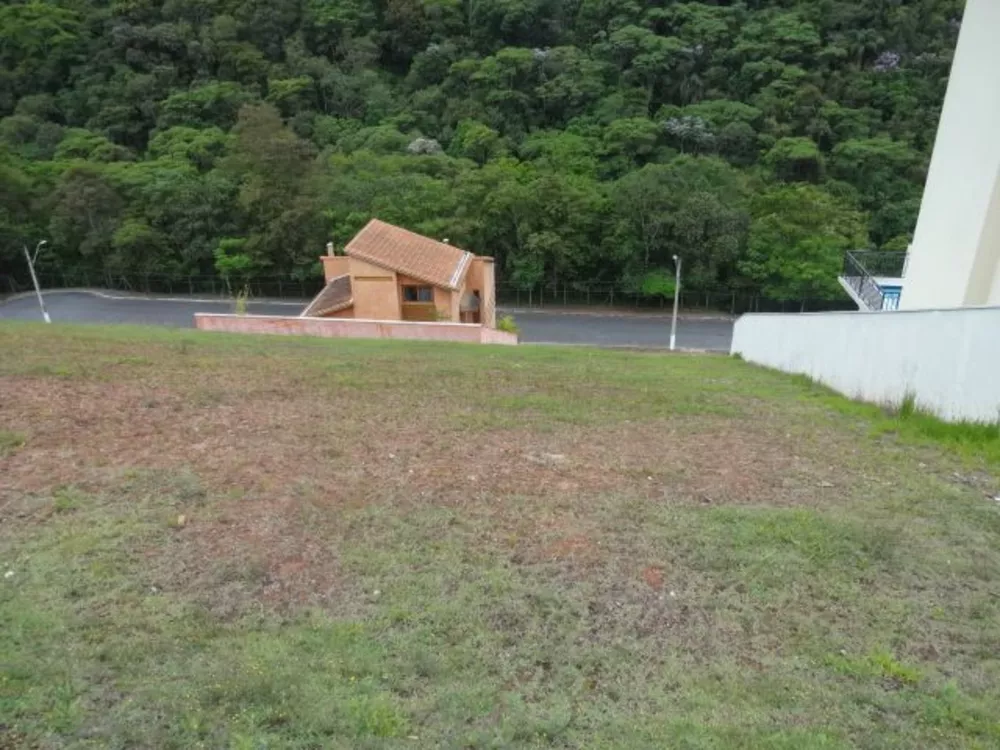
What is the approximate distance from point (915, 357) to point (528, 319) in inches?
1235

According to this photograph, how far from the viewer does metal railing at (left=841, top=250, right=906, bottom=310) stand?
14409 millimetres

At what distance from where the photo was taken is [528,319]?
37.6 m

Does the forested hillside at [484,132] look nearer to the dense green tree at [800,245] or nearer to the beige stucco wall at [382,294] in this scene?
the dense green tree at [800,245]

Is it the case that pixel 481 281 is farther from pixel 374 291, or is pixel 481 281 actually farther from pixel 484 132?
pixel 484 132

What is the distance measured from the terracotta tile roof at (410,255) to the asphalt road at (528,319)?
7.23 meters

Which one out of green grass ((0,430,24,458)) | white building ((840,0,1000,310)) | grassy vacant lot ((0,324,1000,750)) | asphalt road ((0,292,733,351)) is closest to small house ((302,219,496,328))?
asphalt road ((0,292,733,351))

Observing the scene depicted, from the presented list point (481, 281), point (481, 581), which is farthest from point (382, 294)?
point (481, 581)

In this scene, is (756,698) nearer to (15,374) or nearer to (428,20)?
(15,374)

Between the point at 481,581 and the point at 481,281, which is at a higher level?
the point at 481,581

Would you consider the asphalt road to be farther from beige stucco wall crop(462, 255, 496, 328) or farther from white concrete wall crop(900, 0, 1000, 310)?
white concrete wall crop(900, 0, 1000, 310)

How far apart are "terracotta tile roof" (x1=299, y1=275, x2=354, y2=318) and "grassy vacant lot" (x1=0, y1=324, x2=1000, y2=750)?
712 inches

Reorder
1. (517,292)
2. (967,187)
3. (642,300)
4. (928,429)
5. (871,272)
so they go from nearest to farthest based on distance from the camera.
→ 1. (928,429)
2. (967,187)
3. (871,272)
4. (642,300)
5. (517,292)

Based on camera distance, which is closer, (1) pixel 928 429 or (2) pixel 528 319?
(1) pixel 928 429

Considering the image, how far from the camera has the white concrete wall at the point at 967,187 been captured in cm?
957
